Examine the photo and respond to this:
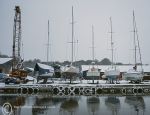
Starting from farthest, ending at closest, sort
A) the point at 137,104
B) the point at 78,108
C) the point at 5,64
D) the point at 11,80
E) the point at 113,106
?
the point at 5,64 < the point at 11,80 < the point at 137,104 < the point at 113,106 < the point at 78,108

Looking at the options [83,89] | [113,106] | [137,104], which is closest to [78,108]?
[113,106]

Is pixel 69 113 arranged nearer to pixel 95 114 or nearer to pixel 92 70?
pixel 95 114

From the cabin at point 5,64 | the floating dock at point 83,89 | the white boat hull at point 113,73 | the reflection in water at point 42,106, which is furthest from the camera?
the cabin at point 5,64

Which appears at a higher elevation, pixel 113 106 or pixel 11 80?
pixel 11 80

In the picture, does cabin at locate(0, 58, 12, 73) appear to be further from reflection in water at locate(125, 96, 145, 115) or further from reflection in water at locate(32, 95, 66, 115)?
reflection in water at locate(125, 96, 145, 115)

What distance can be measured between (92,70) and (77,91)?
37.7 feet

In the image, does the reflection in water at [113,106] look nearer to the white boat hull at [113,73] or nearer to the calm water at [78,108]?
the calm water at [78,108]

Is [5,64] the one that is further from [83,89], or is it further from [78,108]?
[78,108]

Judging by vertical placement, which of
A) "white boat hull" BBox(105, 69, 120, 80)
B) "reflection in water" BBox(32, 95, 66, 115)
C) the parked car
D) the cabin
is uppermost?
the cabin

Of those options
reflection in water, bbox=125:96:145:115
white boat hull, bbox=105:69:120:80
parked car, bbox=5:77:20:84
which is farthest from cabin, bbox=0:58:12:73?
reflection in water, bbox=125:96:145:115

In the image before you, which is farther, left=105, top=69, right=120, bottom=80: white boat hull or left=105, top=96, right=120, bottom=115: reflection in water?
left=105, top=69, right=120, bottom=80: white boat hull

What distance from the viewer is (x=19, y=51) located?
65.3m

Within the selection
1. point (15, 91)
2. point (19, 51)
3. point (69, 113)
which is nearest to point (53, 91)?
point (15, 91)

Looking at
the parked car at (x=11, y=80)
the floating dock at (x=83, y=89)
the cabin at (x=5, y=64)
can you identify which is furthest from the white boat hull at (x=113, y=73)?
the cabin at (x=5, y=64)
